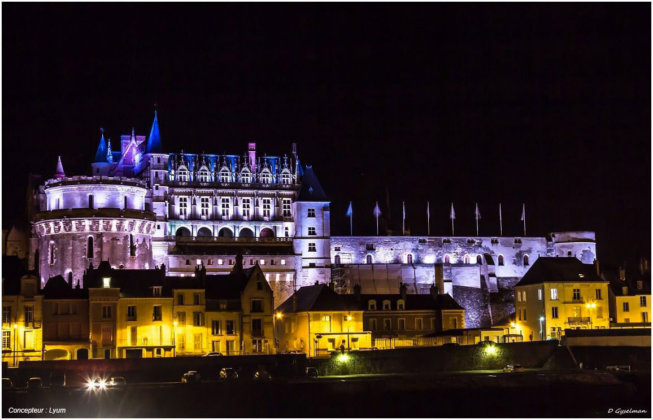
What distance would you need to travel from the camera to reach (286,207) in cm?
10588

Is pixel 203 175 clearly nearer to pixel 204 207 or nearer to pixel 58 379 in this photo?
pixel 204 207

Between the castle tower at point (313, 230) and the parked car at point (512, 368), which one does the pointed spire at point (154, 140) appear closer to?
the castle tower at point (313, 230)

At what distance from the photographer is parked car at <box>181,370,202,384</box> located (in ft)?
212

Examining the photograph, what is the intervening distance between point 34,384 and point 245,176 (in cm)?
4563

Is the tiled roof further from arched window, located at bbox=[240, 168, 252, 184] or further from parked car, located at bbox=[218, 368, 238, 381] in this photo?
arched window, located at bbox=[240, 168, 252, 184]

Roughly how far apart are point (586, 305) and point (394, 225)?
31243 millimetres

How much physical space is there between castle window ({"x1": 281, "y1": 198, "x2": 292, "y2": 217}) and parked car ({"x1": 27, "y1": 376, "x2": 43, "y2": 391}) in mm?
44986

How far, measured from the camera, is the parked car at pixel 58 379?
6334 centimetres

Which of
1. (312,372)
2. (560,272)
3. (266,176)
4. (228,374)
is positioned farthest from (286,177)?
(228,374)

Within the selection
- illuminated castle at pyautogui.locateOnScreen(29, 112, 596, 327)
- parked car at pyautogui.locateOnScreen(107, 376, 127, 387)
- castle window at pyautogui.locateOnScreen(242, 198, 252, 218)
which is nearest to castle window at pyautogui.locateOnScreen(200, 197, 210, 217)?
illuminated castle at pyautogui.locateOnScreen(29, 112, 596, 327)

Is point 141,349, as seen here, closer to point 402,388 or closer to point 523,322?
point 402,388

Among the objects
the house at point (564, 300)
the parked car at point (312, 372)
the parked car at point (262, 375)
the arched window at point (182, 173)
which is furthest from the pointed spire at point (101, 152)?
the parked car at point (312, 372)

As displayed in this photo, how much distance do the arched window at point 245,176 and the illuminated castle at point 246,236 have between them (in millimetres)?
89

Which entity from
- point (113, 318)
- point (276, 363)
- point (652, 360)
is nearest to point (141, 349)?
point (113, 318)
